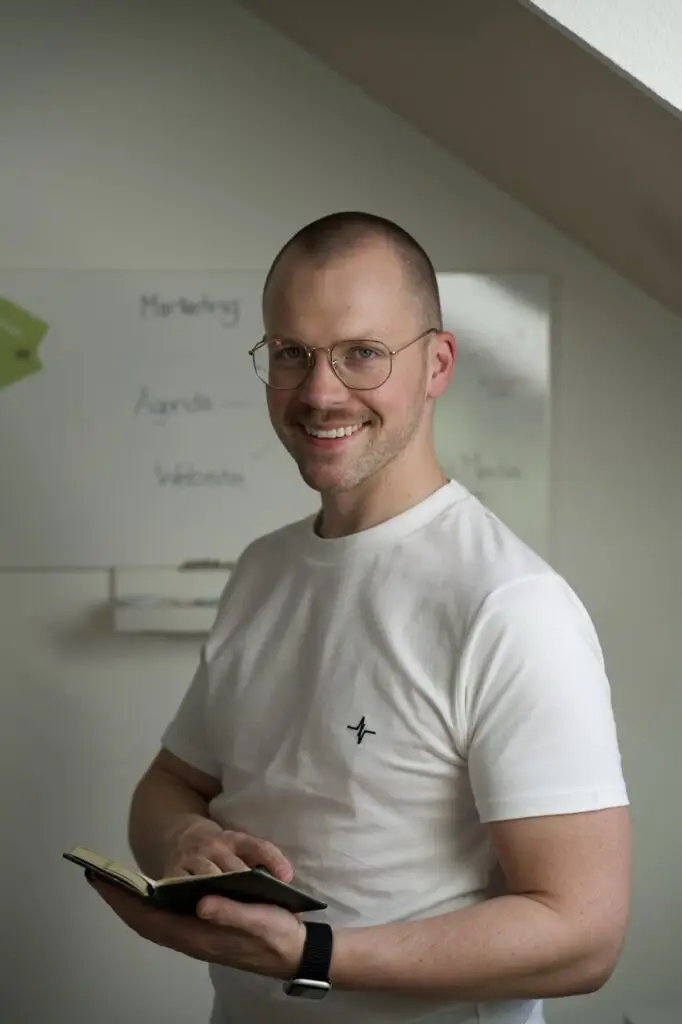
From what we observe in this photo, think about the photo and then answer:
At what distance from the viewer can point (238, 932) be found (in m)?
1.14

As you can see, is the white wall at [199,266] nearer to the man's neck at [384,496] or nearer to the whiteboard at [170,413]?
the whiteboard at [170,413]

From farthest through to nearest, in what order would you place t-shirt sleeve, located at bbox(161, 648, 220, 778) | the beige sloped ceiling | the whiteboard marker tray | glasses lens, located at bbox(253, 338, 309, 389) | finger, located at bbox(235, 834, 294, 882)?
1. the whiteboard marker tray
2. the beige sloped ceiling
3. t-shirt sleeve, located at bbox(161, 648, 220, 778)
4. glasses lens, located at bbox(253, 338, 309, 389)
5. finger, located at bbox(235, 834, 294, 882)

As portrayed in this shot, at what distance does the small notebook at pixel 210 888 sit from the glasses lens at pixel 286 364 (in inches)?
20.8

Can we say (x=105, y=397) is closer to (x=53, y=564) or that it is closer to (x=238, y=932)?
(x=53, y=564)

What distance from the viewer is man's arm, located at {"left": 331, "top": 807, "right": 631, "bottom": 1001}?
3.63ft

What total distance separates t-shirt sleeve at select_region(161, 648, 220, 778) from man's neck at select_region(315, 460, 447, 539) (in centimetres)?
28

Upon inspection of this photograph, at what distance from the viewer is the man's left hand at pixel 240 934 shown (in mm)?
1117

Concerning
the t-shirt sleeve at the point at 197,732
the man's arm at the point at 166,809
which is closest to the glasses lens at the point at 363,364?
the t-shirt sleeve at the point at 197,732

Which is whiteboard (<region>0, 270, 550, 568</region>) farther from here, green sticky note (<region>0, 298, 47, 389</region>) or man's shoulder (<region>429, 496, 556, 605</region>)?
man's shoulder (<region>429, 496, 556, 605</region>)

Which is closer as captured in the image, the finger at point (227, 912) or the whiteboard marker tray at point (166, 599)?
the finger at point (227, 912)

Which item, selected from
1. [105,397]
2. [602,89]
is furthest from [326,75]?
[602,89]

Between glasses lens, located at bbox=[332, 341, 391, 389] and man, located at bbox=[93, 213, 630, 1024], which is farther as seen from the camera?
glasses lens, located at bbox=[332, 341, 391, 389]

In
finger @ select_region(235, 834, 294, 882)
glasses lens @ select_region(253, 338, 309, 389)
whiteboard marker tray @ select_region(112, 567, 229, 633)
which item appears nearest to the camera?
finger @ select_region(235, 834, 294, 882)

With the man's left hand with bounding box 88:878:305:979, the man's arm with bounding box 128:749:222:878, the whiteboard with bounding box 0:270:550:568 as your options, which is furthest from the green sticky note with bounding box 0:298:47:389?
the man's left hand with bounding box 88:878:305:979
